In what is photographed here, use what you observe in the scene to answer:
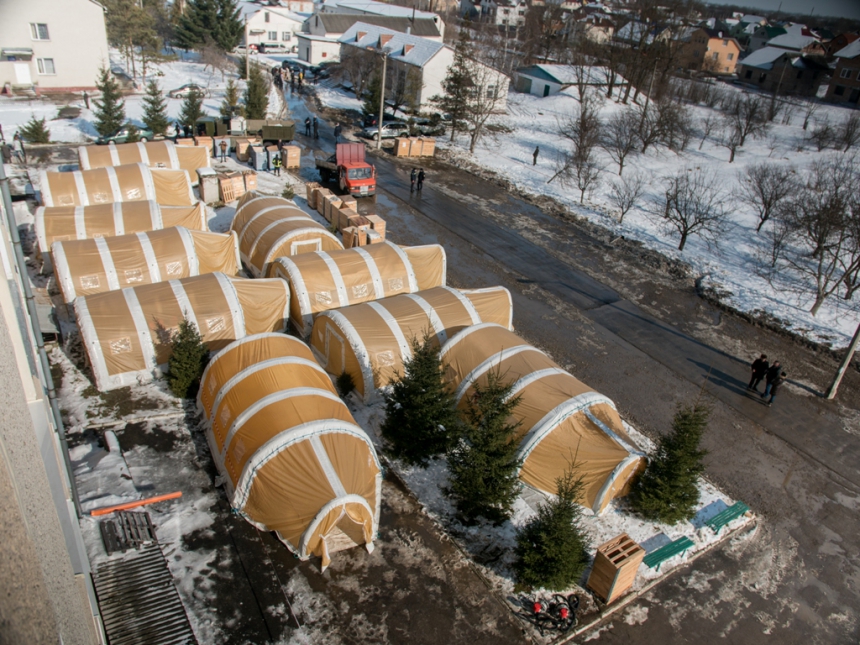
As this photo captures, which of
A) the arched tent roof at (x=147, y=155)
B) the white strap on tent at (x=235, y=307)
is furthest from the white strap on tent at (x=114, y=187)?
the white strap on tent at (x=235, y=307)

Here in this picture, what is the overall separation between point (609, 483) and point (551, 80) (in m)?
48.4

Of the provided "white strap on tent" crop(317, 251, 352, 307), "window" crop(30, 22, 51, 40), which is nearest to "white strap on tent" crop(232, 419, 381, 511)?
"white strap on tent" crop(317, 251, 352, 307)

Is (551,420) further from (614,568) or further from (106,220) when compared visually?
(106,220)

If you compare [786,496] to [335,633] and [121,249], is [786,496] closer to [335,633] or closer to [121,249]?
[335,633]

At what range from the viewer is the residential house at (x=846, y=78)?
2507 inches

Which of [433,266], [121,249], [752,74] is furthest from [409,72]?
[752,74]

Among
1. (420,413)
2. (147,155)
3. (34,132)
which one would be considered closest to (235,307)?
(420,413)

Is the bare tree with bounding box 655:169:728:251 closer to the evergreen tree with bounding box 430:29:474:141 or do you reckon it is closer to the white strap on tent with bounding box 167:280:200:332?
the evergreen tree with bounding box 430:29:474:141

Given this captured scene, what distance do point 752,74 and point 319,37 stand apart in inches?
2129

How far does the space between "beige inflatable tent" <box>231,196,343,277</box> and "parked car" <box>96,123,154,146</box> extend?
1439 cm

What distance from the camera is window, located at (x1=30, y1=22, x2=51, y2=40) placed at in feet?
122

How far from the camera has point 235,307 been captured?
14430mm

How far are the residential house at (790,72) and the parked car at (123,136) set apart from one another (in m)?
65.2

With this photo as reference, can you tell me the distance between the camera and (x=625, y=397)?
1566cm
